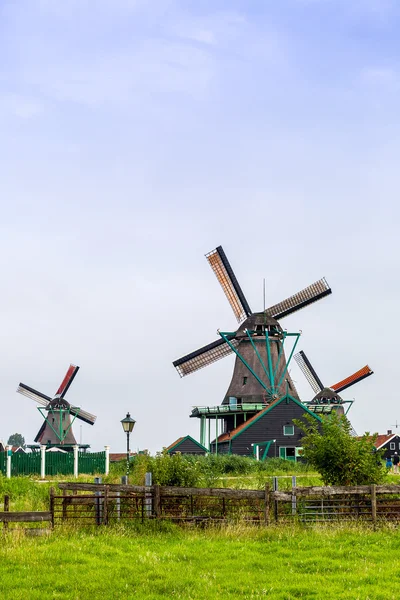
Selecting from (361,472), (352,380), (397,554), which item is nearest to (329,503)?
(361,472)

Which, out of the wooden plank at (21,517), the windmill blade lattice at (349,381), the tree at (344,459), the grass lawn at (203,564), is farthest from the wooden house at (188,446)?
the wooden plank at (21,517)

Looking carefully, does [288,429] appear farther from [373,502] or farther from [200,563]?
[200,563]

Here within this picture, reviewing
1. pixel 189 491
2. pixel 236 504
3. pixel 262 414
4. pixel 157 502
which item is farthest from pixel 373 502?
pixel 262 414

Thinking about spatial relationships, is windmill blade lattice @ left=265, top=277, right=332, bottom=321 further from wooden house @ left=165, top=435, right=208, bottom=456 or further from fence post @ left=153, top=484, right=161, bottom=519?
fence post @ left=153, top=484, right=161, bottom=519

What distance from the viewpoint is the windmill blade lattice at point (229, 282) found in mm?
63906

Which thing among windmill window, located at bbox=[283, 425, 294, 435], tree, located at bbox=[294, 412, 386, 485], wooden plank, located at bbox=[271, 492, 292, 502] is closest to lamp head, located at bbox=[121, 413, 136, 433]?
tree, located at bbox=[294, 412, 386, 485]

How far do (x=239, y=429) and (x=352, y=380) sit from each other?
3021 cm

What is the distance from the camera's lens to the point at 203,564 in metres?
16.4

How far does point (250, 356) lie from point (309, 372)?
25.1 meters

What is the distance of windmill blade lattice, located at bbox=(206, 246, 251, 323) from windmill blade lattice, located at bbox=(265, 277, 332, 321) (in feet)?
6.86

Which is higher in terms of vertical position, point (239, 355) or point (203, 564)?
point (239, 355)

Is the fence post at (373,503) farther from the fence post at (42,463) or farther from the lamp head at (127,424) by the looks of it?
the fence post at (42,463)

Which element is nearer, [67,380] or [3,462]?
[3,462]

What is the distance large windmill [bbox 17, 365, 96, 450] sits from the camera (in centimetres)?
8562
